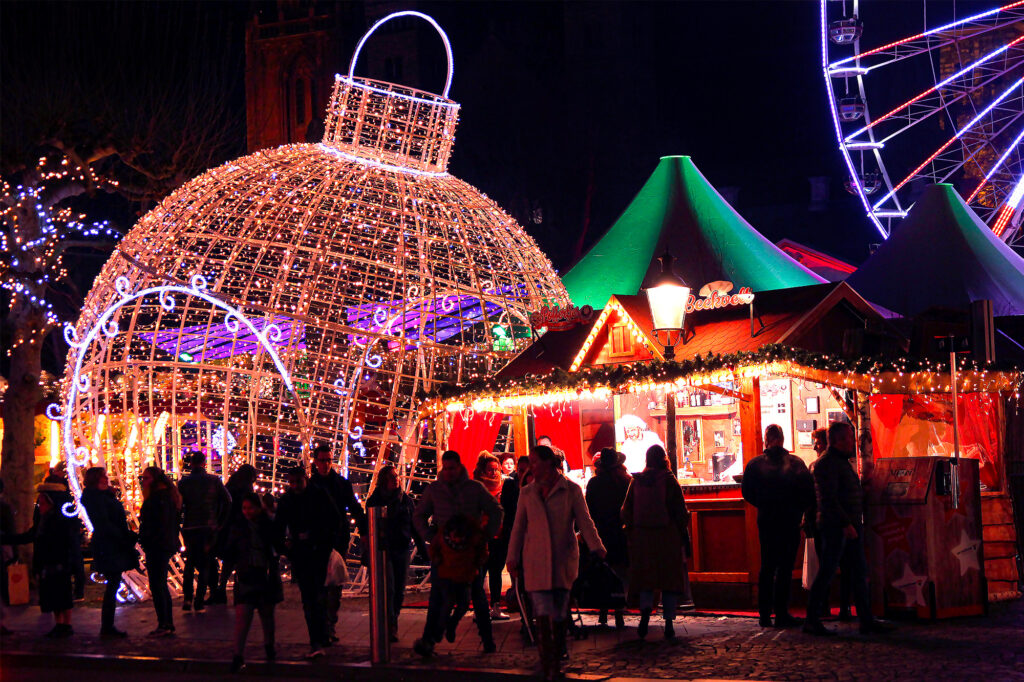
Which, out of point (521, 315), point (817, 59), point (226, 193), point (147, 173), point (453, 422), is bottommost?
point (453, 422)

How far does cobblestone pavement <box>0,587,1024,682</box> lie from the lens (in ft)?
26.2

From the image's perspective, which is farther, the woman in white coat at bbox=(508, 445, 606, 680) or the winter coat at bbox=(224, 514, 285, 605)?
the winter coat at bbox=(224, 514, 285, 605)

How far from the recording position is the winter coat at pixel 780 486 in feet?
32.1

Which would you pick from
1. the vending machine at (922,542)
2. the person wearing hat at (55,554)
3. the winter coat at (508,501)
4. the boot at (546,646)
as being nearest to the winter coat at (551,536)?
the boot at (546,646)

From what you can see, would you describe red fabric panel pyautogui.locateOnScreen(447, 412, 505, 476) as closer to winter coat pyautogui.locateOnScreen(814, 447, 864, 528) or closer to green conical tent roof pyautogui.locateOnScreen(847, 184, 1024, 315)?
winter coat pyautogui.locateOnScreen(814, 447, 864, 528)

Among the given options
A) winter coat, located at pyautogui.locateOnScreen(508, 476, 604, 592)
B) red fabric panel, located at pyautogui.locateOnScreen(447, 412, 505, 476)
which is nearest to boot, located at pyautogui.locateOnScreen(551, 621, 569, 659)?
winter coat, located at pyautogui.locateOnScreen(508, 476, 604, 592)

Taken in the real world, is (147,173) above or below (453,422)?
above

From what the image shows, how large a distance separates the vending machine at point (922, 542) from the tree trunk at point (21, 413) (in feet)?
35.5

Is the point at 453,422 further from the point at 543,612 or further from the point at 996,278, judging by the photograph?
the point at 996,278

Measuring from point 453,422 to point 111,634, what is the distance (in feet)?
15.5

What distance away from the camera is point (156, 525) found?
1114cm

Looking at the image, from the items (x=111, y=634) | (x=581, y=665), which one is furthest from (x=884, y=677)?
(x=111, y=634)

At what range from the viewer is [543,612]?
8.05 metres

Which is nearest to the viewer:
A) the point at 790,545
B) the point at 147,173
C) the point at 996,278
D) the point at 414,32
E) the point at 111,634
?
the point at 790,545
